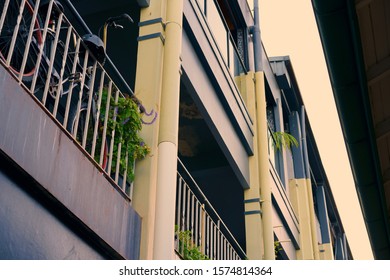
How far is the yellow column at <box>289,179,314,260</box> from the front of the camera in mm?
13539

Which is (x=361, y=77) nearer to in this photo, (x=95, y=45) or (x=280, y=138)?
(x=95, y=45)

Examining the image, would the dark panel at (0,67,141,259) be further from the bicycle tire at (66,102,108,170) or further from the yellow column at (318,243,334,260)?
the yellow column at (318,243,334,260)

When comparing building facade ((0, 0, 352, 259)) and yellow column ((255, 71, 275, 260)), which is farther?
yellow column ((255, 71, 275, 260))

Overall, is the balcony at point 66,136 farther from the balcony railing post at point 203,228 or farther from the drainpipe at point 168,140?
the balcony railing post at point 203,228

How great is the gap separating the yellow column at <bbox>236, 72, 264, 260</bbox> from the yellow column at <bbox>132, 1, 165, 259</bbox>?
4.09m

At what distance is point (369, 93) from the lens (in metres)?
5.56

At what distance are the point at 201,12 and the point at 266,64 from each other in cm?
522

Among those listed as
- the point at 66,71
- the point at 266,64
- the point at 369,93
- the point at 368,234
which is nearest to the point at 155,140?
the point at 66,71

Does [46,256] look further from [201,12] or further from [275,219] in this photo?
[275,219]

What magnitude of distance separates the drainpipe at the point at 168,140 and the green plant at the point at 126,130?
0.81 ft

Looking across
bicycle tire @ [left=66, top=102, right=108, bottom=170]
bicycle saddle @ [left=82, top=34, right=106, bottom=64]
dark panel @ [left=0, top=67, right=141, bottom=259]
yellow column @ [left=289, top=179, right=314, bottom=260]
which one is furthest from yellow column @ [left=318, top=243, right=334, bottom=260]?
bicycle saddle @ [left=82, top=34, right=106, bottom=64]

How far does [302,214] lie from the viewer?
1409cm

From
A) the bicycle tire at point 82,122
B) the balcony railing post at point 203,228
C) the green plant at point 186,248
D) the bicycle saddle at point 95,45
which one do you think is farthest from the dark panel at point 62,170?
the balcony railing post at point 203,228
